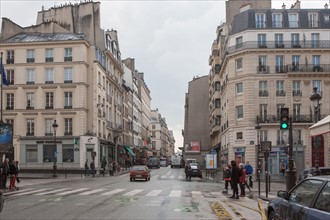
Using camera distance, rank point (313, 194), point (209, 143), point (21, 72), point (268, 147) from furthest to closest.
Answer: point (209, 143)
point (21, 72)
point (268, 147)
point (313, 194)

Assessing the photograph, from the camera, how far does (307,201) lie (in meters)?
6.83

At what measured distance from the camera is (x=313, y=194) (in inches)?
263

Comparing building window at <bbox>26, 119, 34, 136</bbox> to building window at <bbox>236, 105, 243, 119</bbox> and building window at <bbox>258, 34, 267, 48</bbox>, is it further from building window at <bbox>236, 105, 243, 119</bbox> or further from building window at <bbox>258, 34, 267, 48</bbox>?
building window at <bbox>258, 34, 267, 48</bbox>

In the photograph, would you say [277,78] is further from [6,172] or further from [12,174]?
[6,172]

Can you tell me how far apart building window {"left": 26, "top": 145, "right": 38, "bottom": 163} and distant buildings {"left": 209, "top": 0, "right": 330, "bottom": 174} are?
→ 21893 millimetres

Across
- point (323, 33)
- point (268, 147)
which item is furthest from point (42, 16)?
point (268, 147)

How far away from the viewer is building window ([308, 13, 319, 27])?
51688 mm

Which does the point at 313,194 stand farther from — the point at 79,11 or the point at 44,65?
the point at 79,11

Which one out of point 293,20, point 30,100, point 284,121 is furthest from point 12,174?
point 293,20

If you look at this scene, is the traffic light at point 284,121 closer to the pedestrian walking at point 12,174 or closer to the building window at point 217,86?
the pedestrian walking at point 12,174

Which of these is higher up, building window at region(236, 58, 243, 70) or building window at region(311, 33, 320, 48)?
building window at region(311, 33, 320, 48)

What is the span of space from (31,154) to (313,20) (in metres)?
36.0

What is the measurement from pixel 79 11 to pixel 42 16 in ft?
19.0

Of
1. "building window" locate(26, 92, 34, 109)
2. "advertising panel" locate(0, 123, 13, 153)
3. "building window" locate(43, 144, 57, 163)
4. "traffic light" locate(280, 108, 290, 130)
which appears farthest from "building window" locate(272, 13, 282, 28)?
"traffic light" locate(280, 108, 290, 130)
